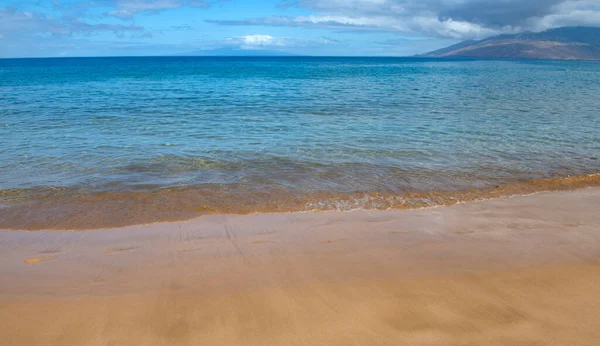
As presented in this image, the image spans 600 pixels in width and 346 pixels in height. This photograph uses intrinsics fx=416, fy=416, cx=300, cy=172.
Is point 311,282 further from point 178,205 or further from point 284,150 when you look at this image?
point 284,150

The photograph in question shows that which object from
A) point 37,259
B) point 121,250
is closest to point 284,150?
point 121,250

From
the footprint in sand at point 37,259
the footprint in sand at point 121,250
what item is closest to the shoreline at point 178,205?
the footprint in sand at point 121,250

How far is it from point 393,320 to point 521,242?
10.5 ft

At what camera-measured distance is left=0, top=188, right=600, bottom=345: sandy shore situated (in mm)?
4172

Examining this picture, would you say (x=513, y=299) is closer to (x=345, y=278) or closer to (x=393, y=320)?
(x=393, y=320)

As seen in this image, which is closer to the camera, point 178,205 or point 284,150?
point 178,205

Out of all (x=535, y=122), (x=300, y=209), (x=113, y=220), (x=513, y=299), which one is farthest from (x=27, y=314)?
(x=535, y=122)

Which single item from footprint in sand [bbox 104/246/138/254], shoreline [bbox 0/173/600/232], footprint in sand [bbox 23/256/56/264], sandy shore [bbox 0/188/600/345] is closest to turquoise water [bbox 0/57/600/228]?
shoreline [bbox 0/173/600/232]

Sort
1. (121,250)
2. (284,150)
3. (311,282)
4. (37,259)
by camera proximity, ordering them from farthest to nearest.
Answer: (284,150), (121,250), (37,259), (311,282)

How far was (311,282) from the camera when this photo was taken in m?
5.16

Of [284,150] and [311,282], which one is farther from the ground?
[284,150]

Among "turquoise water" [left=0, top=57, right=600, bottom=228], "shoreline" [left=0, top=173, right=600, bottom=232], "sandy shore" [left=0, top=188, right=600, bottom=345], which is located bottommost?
"sandy shore" [left=0, top=188, right=600, bottom=345]

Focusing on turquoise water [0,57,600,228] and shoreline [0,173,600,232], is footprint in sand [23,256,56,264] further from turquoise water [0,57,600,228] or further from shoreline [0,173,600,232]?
turquoise water [0,57,600,228]

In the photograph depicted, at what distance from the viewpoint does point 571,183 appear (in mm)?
9875
